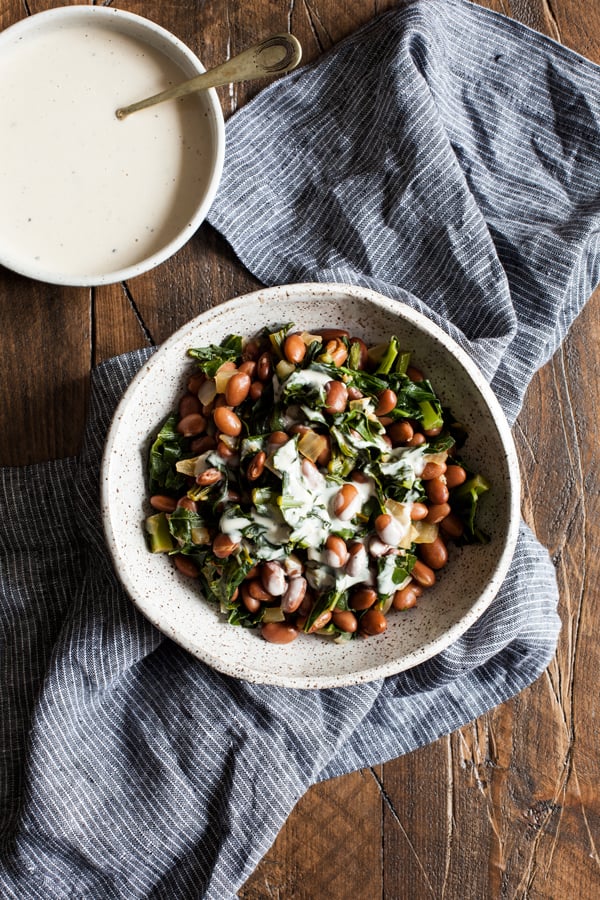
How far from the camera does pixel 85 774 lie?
7.05ft

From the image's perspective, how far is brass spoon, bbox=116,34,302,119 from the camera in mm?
1974

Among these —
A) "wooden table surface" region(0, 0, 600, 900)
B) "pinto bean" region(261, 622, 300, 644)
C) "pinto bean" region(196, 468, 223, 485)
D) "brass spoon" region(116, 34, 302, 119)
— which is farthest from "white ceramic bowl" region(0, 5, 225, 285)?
"pinto bean" region(261, 622, 300, 644)

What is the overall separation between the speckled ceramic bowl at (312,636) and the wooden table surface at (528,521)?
1.40 feet

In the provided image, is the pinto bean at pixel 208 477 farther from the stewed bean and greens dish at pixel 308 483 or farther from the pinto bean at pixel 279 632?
the pinto bean at pixel 279 632

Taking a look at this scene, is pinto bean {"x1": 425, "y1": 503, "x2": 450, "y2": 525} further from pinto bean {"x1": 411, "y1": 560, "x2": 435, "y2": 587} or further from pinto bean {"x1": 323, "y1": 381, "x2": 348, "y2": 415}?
pinto bean {"x1": 323, "y1": 381, "x2": 348, "y2": 415}

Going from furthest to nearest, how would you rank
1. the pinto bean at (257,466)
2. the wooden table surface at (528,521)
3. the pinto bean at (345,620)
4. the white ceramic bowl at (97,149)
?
1. the wooden table surface at (528,521)
2. the white ceramic bowl at (97,149)
3. the pinto bean at (345,620)
4. the pinto bean at (257,466)

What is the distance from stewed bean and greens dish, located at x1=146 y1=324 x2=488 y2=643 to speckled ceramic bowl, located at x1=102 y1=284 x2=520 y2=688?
0.10 feet

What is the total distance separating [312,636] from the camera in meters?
2.03

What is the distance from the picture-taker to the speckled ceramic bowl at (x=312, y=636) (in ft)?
6.14

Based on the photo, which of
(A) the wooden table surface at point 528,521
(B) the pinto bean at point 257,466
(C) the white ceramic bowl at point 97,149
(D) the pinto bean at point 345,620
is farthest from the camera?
(A) the wooden table surface at point 528,521

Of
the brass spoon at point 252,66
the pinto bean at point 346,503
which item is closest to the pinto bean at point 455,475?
the pinto bean at point 346,503

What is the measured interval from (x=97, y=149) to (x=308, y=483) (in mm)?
978

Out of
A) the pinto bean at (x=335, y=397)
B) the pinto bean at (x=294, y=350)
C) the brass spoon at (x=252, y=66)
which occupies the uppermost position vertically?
the brass spoon at (x=252, y=66)

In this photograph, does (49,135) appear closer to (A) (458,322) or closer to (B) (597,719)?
(A) (458,322)
